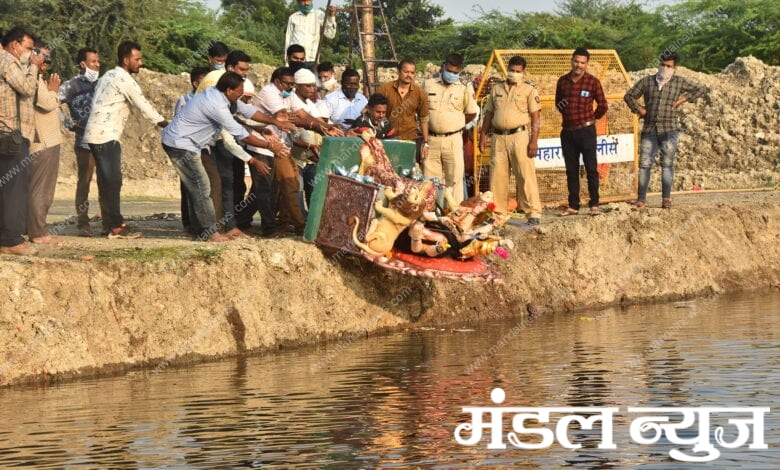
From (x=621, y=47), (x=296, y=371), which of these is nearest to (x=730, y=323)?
(x=296, y=371)

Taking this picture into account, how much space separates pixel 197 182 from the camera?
16266 mm

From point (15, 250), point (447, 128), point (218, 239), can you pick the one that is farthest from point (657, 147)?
A: point (15, 250)

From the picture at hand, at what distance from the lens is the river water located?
9.98m

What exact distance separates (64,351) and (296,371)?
2.01 metres

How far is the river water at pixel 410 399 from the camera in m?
9.98

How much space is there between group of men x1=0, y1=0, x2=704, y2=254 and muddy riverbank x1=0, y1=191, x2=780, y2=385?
1.96 ft

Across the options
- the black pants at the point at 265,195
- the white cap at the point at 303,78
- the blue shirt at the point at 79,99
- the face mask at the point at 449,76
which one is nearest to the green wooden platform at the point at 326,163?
the black pants at the point at 265,195

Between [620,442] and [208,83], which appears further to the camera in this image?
[208,83]

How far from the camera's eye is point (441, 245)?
1559 centimetres

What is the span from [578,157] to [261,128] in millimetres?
4549

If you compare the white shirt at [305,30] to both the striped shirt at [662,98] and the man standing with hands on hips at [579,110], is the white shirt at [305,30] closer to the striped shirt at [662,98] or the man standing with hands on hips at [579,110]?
the man standing with hands on hips at [579,110]

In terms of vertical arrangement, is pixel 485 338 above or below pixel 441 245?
below

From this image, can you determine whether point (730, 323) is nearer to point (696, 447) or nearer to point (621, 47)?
point (696, 447)

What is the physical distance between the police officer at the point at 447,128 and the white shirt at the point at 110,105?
3524 mm
